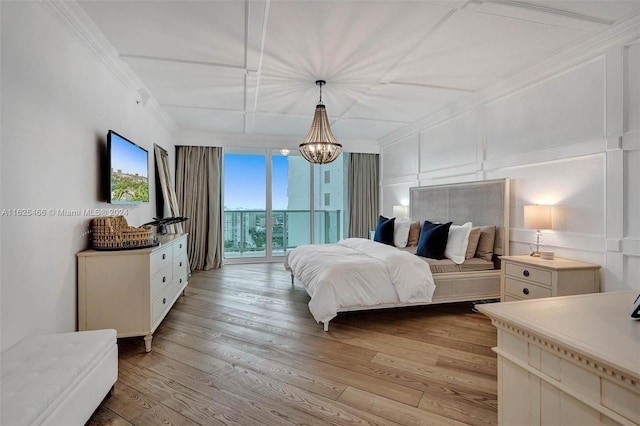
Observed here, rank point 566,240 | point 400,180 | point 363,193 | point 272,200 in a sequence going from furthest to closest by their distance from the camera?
point 363,193
point 272,200
point 400,180
point 566,240

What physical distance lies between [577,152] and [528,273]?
1.17 metres

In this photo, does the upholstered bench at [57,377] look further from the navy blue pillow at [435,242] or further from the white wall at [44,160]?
the navy blue pillow at [435,242]

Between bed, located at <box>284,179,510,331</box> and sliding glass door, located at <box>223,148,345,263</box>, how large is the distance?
7.28 feet

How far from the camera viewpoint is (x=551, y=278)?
8.59ft

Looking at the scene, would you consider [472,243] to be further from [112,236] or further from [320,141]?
[112,236]

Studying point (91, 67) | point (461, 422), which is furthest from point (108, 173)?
point (461, 422)

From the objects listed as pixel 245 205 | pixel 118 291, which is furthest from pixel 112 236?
pixel 245 205

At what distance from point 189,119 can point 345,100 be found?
2.60 m

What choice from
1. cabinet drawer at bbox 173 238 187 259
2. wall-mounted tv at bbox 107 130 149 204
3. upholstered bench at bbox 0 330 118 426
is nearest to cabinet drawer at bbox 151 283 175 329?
cabinet drawer at bbox 173 238 187 259

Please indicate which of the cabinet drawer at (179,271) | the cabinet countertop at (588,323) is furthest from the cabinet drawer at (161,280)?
the cabinet countertop at (588,323)

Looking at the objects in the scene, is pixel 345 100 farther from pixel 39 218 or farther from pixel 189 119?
pixel 39 218

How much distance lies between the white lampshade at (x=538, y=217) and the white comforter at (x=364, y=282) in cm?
106

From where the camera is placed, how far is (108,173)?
2.74 m

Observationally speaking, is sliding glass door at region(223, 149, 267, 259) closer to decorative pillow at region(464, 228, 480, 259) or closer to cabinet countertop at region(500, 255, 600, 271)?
decorative pillow at region(464, 228, 480, 259)
